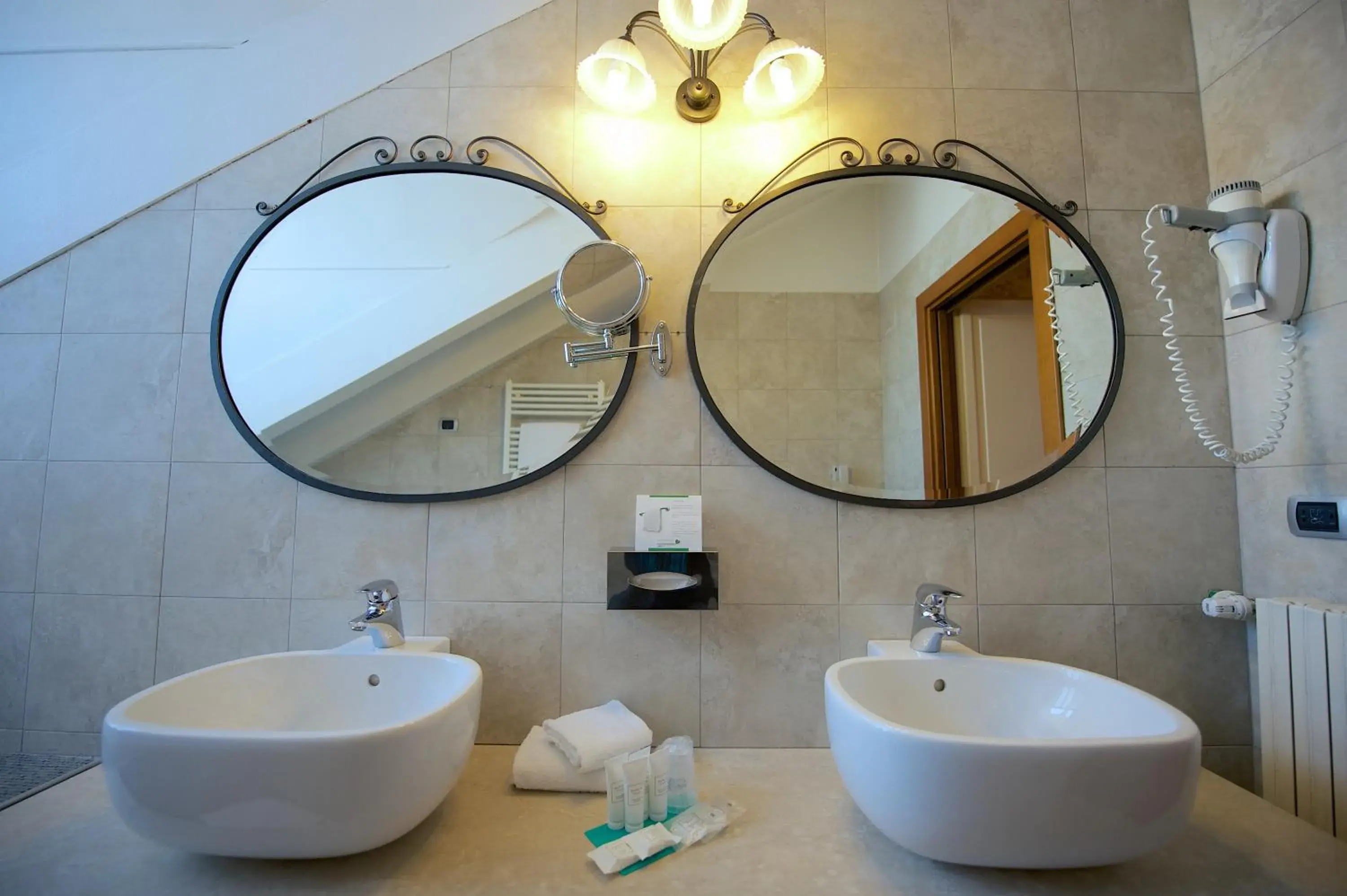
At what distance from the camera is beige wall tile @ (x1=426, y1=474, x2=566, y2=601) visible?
1199 millimetres

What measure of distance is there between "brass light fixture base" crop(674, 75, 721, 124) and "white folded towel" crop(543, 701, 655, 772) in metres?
1.29

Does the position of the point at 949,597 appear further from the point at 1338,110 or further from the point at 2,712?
the point at 2,712

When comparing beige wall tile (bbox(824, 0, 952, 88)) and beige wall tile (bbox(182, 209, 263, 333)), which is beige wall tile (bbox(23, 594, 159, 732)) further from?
beige wall tile (bbox(824, 0, 952, 88))

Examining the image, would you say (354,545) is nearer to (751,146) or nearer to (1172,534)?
(751,146)

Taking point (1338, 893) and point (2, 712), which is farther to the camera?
point (2, 712)

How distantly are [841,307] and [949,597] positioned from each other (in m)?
0.64

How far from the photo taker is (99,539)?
3.99ft

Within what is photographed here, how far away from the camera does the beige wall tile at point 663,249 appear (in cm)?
125

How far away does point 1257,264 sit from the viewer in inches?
43.2

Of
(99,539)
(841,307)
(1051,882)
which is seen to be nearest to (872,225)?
(841,307)

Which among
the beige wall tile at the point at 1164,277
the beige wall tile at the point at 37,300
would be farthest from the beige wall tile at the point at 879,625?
the beige wall tile at the point at 37,300

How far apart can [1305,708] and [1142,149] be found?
3.88 feet

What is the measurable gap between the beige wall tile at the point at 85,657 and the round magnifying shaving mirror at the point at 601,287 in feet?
3.57

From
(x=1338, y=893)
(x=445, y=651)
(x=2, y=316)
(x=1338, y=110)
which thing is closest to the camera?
(x=1338, y=893)
